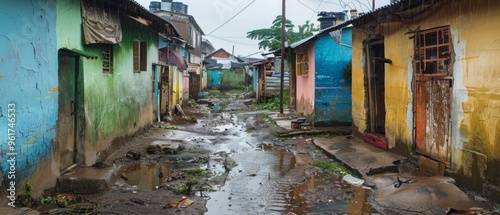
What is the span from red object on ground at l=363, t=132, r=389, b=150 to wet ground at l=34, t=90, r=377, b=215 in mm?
1309

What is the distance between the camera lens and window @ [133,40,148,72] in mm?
12805

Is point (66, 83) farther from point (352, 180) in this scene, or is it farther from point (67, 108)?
point (352, 180)

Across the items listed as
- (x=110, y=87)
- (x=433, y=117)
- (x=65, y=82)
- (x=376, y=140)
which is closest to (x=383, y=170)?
(x=433, y=117)

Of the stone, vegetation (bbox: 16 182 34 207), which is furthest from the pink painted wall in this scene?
the stone

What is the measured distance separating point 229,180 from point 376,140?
429 cm

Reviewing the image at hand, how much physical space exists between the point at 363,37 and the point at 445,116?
171 inches

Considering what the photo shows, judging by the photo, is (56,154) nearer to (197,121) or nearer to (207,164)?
(207,164)

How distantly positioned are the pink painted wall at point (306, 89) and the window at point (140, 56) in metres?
5.81

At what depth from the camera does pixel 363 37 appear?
36.7 ft

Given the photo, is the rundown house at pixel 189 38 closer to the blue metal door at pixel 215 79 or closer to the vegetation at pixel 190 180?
the blue metal door at pixel 215 79

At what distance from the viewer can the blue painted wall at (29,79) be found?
17.2 ft

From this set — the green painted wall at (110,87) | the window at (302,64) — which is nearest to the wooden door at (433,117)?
the green painted wall at (110,87)

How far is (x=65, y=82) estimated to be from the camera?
24.3 ft

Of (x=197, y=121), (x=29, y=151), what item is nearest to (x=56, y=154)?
(x=29, y=151)
